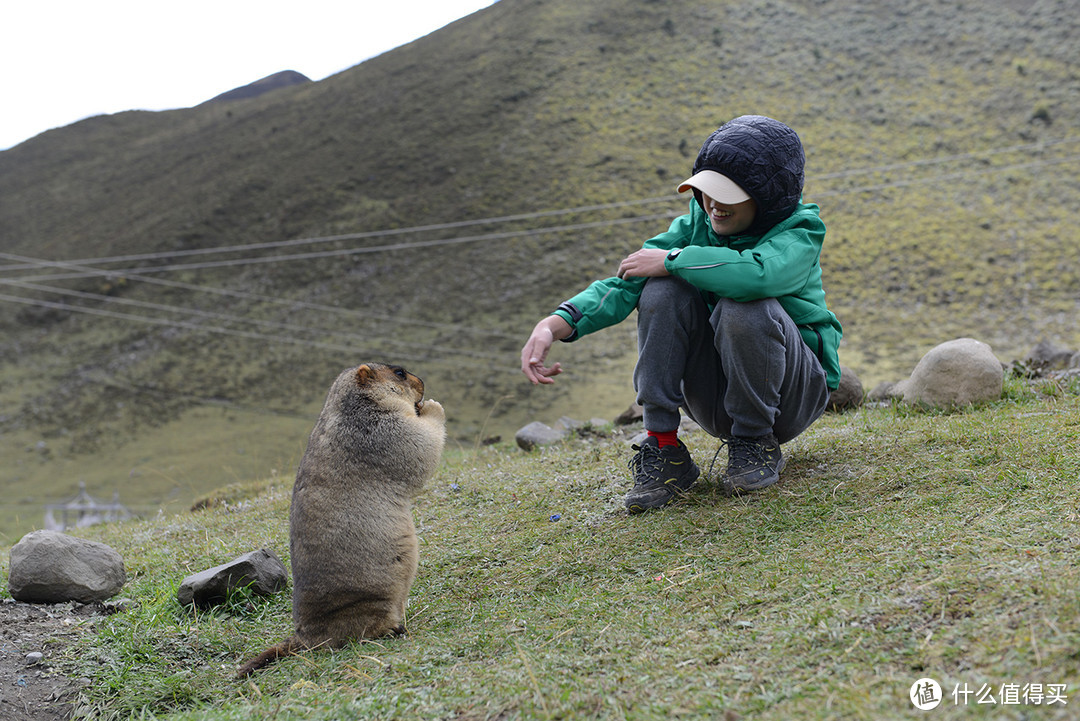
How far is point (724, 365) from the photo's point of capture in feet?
10.8

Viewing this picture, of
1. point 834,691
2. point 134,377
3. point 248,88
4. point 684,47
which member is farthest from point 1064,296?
point 248,88

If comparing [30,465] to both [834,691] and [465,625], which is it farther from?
[834,691]

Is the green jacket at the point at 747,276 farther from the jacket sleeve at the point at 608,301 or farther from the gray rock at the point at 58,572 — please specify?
the gray rock at the point at 58,572

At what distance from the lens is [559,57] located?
3052 centimetres

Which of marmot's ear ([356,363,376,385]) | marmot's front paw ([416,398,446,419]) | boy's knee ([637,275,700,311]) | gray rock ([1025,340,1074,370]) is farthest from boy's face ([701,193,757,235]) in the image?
gray rock ([1025,340,1074,370])

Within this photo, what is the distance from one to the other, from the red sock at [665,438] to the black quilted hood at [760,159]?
1122mm

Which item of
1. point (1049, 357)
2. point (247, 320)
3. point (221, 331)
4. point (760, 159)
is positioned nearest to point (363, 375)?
point (760, 159)

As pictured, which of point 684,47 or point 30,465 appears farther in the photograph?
point 684,47

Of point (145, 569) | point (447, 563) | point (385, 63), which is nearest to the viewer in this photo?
point (447, 563)

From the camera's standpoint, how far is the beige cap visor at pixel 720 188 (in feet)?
10.4

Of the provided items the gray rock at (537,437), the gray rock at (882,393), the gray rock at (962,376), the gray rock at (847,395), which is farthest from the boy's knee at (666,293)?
the gray rock at (537,437)

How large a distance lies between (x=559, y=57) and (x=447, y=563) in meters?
30.0

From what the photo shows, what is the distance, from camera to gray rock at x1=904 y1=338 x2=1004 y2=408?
498 cm

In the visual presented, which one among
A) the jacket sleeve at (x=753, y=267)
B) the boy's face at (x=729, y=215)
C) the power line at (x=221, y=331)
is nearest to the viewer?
the jacket sleeve at (x=753, y=267)
